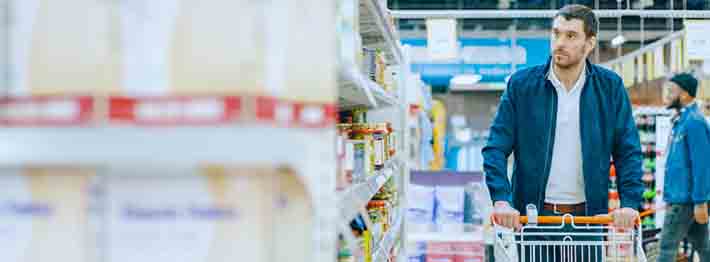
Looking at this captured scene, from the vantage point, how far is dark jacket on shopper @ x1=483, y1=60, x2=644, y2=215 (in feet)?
11.9

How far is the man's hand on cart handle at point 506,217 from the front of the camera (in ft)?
10.5

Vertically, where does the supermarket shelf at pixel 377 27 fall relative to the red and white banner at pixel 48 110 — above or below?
above

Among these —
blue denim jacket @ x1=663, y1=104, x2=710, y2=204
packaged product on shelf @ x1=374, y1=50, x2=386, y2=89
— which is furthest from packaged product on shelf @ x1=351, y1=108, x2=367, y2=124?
blue denim jacket @ x1=663, y1=104, x2=710, y2=204

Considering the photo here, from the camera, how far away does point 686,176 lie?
21.8 ft

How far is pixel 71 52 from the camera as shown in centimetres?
145

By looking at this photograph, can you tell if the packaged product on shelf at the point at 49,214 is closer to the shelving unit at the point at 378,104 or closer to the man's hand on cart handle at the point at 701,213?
the shelving unit at the point at 378,104

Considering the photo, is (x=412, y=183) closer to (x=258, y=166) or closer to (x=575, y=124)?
(x=575, y=124)

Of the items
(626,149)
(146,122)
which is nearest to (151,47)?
(146,122)

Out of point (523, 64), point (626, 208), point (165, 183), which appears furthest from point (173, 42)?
point (523, 64)

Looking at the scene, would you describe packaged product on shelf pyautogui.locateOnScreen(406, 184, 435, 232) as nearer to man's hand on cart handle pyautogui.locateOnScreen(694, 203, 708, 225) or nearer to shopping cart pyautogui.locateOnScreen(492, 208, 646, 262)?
man's hand on cart handle pyautogui.locateOnScreen(694, 203, 708, 225)

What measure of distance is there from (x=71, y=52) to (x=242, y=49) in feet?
0.96

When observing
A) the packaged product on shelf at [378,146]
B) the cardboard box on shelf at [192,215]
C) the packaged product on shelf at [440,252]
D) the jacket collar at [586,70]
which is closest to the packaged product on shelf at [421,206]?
the packaged product on shelf at [440,252]

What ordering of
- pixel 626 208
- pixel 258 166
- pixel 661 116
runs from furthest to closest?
pixel 661 116
pixel 626 208
pixel 258 166

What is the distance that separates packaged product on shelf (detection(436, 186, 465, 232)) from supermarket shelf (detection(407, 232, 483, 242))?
759 mm
